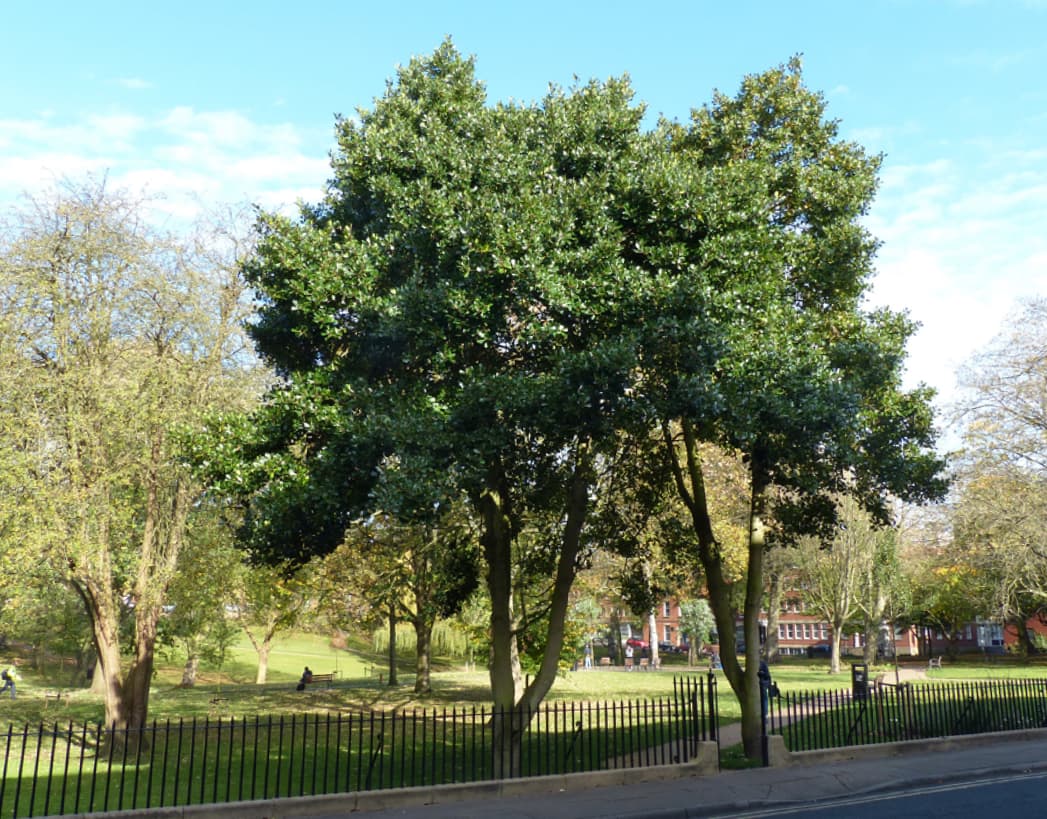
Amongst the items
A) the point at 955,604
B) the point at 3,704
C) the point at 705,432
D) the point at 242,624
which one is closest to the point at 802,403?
the point at 705,432

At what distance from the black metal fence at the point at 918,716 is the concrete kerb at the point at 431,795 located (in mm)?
3361

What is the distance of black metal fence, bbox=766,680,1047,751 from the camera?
56.2 feet

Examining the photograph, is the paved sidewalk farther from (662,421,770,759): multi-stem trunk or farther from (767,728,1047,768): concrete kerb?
(662,421,770,759): multi-stem trunk

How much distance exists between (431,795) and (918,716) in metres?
11.3

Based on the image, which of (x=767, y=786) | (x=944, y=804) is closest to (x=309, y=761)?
(x=767, y=786)

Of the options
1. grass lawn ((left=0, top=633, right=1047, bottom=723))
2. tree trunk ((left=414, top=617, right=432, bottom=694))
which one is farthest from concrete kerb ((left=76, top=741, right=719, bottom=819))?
tree trunk ((left=414, top=617, right=432, bottom=694))

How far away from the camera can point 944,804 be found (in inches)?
481

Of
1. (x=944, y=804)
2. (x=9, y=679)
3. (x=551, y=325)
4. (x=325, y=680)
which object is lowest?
(x=325, y=680)

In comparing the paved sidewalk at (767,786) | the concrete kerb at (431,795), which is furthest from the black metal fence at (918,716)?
the concrete kerb at (431,795)

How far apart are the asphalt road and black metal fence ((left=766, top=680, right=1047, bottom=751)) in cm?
291

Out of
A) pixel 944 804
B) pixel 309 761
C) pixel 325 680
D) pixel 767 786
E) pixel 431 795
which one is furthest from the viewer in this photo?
pixel 325 680

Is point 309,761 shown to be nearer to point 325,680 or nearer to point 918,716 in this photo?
point 918,716

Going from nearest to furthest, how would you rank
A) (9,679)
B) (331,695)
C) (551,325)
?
(551,325), (331,695), (9,679)

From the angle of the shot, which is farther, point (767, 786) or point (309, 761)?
point (309, 761)
